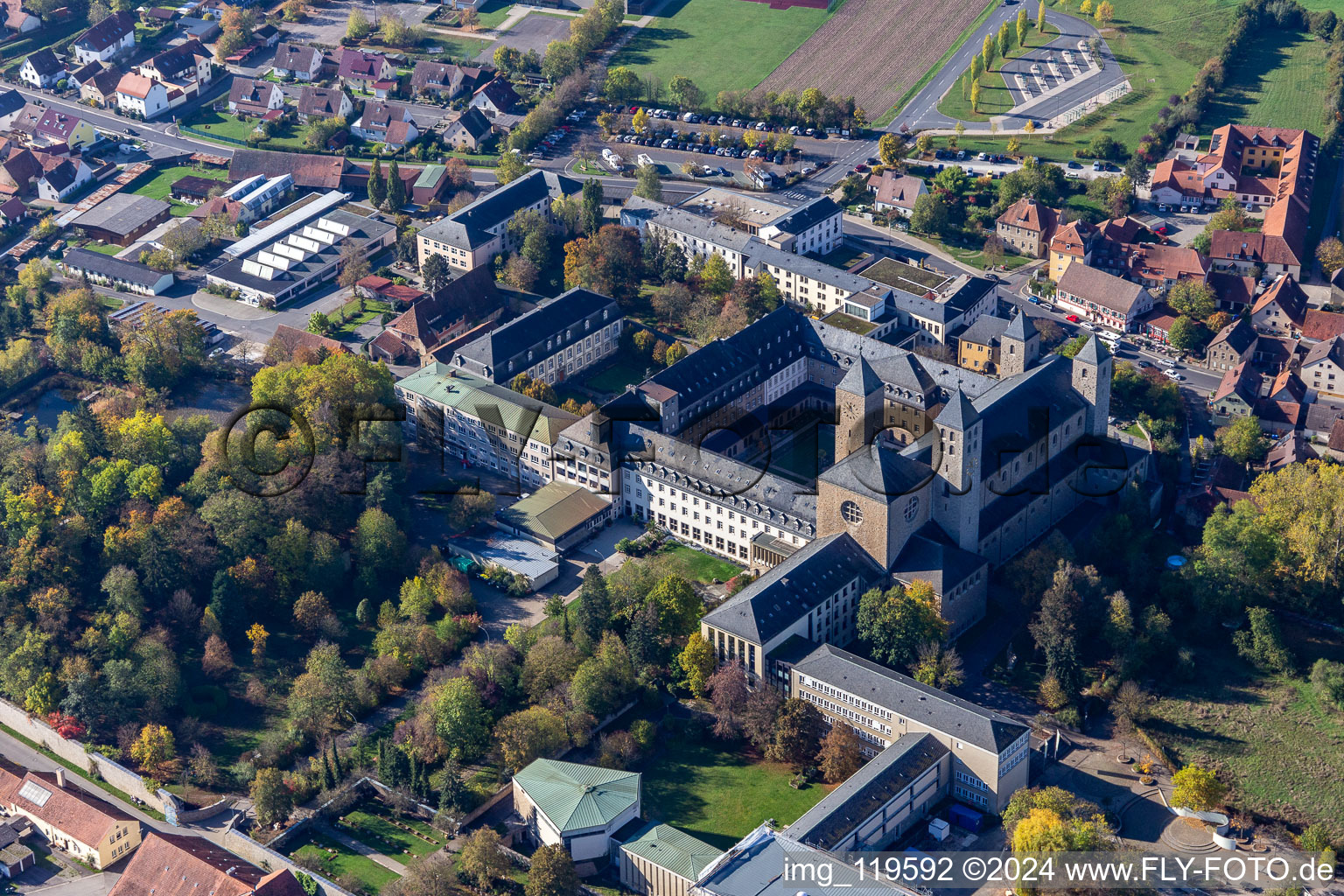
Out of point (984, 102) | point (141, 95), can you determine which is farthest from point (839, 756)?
point (141, 95)

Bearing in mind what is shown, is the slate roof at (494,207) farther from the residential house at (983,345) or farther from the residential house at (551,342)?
the residential house at (983,345)

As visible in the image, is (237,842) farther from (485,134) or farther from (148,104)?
(148,104)

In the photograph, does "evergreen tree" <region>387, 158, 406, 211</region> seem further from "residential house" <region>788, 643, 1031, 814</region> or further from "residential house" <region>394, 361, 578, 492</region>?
"residential house" <region>788, 643, 1031, 814</region>

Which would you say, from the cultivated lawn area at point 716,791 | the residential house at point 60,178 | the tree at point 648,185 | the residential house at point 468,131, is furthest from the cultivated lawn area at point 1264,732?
the residential house at point 60,178

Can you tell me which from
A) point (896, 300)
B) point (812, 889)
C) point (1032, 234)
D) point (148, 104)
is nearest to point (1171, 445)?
point (896, 300)

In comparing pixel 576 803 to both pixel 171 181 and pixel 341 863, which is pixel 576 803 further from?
pixel 171 181

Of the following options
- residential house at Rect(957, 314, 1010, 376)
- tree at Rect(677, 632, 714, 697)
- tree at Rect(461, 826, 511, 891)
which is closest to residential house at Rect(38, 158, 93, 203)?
residential house at Rect(957, 314, 1010, 376)
